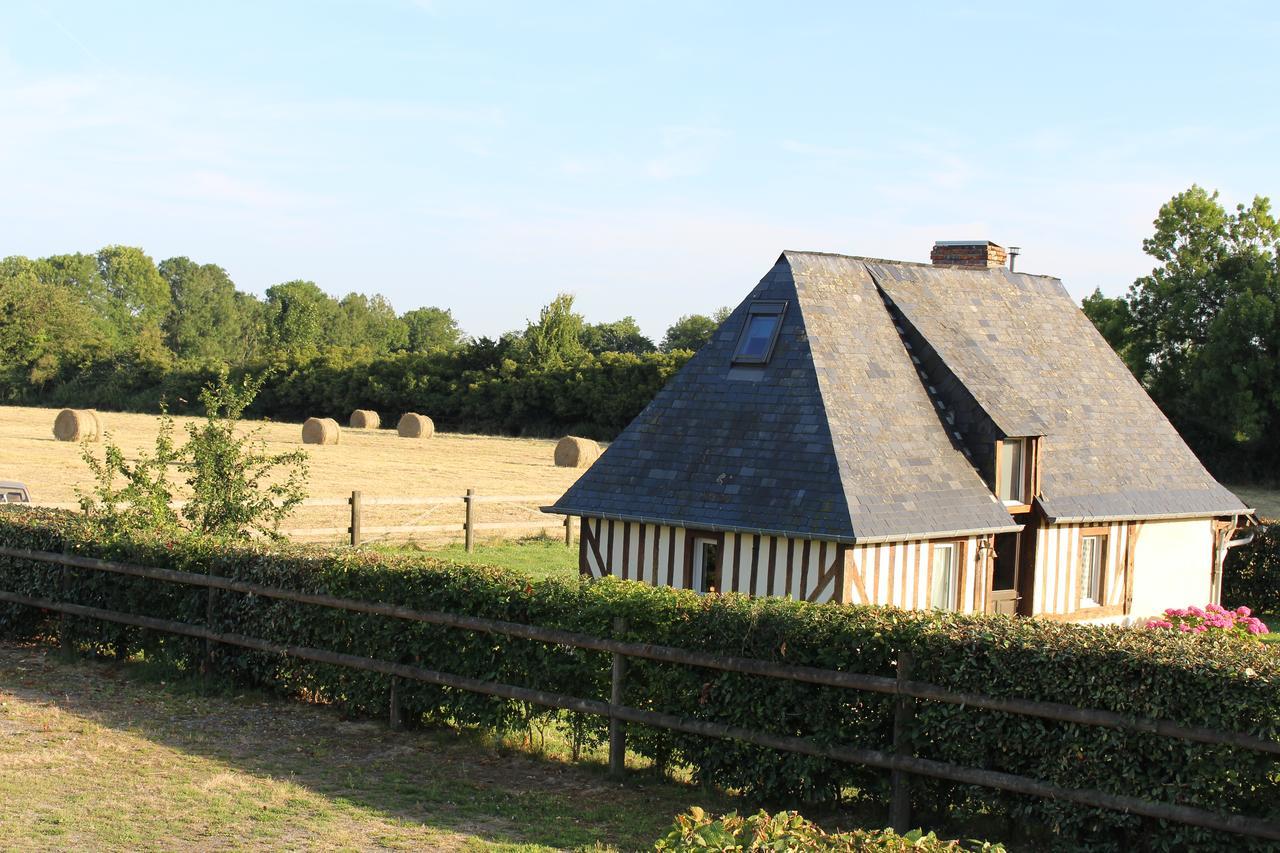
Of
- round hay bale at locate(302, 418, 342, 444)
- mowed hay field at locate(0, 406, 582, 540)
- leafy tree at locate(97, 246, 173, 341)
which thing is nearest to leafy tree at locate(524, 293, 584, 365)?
mowed hay field at locate(0, 406, 582, 540)

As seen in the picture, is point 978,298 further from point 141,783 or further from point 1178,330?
point 1178,330

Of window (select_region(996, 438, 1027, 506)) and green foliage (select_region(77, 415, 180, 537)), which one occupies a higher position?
window (select_region(996, 438, 1027, 506))

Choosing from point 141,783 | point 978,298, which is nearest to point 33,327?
point 978,298

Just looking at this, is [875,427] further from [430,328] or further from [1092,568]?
[430,328]

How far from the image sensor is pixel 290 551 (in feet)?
37.3

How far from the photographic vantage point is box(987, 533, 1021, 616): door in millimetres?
16516

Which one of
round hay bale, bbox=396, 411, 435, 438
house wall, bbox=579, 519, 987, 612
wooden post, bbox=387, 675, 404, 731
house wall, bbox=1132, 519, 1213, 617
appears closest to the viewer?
wooden post, bbox=387, 675, 404, 731

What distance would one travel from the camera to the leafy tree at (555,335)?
6188 cm

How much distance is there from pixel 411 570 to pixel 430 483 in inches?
883

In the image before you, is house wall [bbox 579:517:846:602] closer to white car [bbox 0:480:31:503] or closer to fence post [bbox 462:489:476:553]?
fence post [bbox 462:489:476:553]

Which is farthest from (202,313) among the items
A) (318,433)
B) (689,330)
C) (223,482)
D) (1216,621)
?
(1216,621)

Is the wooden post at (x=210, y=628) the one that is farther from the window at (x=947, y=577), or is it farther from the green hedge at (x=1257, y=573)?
the green hedge at (x=1257, y=573)

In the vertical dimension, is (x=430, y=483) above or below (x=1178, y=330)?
below

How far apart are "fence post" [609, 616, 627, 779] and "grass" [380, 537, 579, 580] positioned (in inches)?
437
